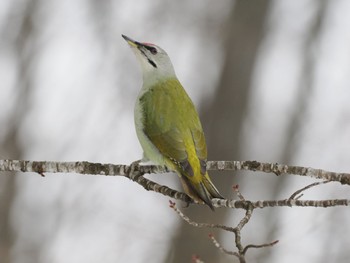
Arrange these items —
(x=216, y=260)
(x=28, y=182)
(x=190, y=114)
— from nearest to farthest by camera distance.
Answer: (x=190, y=114)
(x=216, y=260)
(x=28, y=182)

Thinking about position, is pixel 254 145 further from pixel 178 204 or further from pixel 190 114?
pixel 190 114

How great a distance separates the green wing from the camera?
4570 mm

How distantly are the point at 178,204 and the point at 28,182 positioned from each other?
2.83 m

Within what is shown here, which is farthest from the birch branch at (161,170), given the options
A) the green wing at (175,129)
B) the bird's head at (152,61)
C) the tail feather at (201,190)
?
the bird's head at (152,61)

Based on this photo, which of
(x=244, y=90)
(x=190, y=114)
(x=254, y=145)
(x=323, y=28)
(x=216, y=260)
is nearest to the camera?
(x=190, y=114)

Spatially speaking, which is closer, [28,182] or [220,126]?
[220,126]

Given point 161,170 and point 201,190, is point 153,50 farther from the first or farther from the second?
point 201,190

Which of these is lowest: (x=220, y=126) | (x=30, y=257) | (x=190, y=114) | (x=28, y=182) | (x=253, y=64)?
(x=30, y=257)

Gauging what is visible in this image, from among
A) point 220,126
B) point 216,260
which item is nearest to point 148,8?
point 220,126

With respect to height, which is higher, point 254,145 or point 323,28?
point 323,28

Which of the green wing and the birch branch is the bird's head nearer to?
the green wing

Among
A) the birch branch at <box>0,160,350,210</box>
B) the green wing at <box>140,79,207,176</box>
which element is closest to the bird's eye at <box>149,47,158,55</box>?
the green wing at <box>140,79,207,176</box>

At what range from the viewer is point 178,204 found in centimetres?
950

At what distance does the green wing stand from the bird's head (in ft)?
1.68
